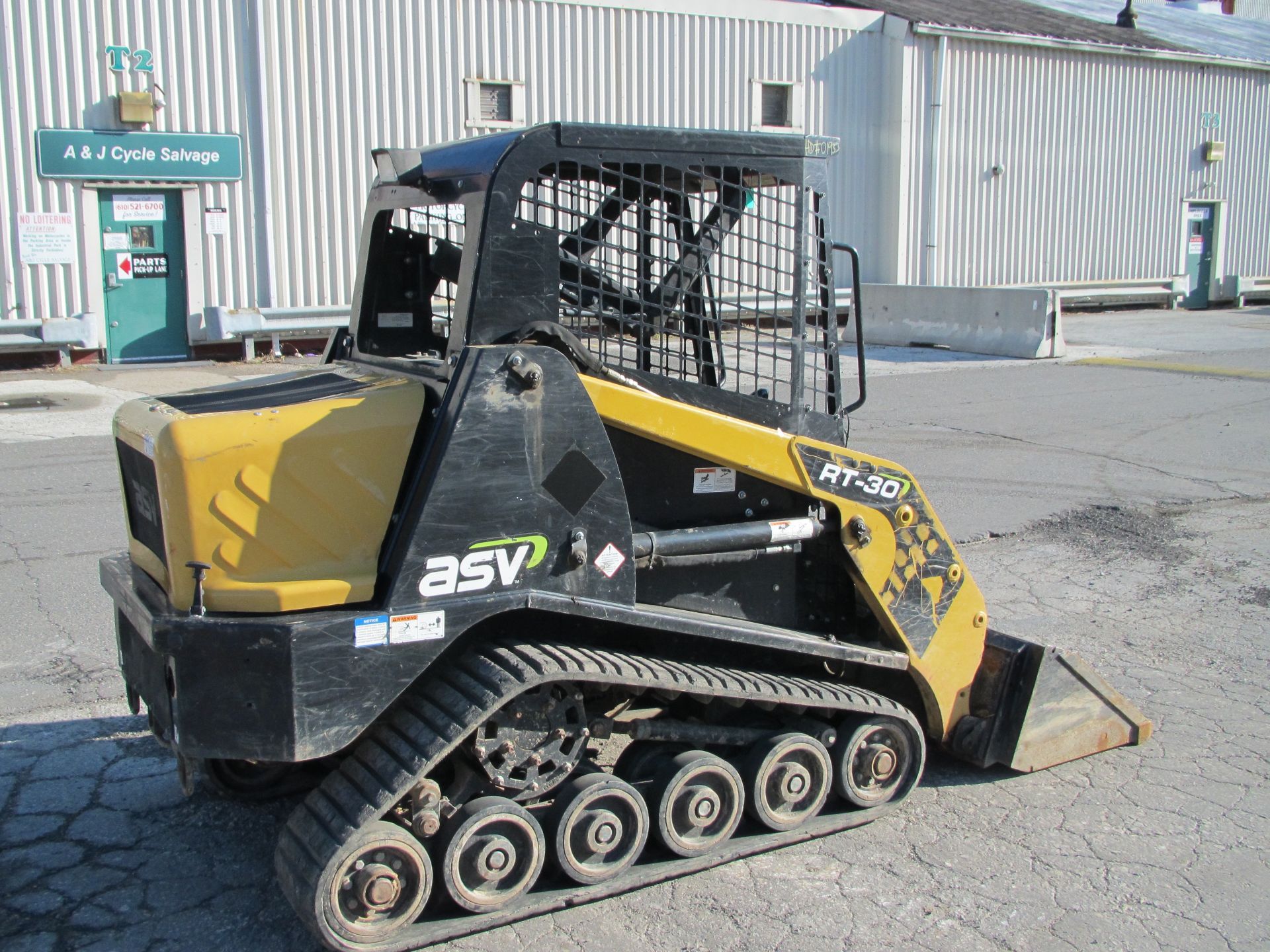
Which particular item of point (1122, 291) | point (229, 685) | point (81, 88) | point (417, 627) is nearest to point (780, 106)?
point (1122, 291)

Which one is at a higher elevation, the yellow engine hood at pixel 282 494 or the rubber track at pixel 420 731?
the yellow engine hood at pixel 282 494

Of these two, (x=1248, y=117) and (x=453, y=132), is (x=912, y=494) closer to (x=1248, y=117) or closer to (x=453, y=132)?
(x=453, y=132)

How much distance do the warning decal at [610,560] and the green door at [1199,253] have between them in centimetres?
2622

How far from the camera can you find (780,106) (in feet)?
70.2

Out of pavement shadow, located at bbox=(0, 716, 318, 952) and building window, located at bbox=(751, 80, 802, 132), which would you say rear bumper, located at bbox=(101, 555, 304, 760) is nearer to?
pavement shadow, located at bbox=(0, 716, 318, 952)

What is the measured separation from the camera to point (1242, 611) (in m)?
6.77

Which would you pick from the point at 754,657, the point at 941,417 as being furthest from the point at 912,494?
the point at 941,417

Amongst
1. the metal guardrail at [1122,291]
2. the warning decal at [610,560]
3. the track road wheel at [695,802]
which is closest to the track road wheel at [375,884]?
the track road wheel at [695,802]

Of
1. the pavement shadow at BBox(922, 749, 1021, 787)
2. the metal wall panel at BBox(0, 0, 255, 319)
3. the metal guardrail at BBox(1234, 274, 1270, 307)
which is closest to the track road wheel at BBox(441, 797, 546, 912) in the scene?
the pavement shadow at BBox(922, 749, 1021, 787)

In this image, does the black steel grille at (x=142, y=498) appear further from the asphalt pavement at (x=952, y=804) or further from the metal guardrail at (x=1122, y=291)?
the metal guardrail at (x=1122, y=291)

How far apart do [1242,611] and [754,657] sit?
12.8 ft

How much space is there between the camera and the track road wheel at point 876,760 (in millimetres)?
4219

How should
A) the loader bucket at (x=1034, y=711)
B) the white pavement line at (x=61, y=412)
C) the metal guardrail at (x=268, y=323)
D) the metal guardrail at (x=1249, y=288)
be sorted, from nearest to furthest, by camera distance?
the loader bucket at (x=1034, y=711), the white pavement line at (x=61, y=412), the metal guardrail at (x=268, y=323), the metal guardrail at (x=1249, y=288)

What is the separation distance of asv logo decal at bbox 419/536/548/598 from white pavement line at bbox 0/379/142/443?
9035 millimetres
